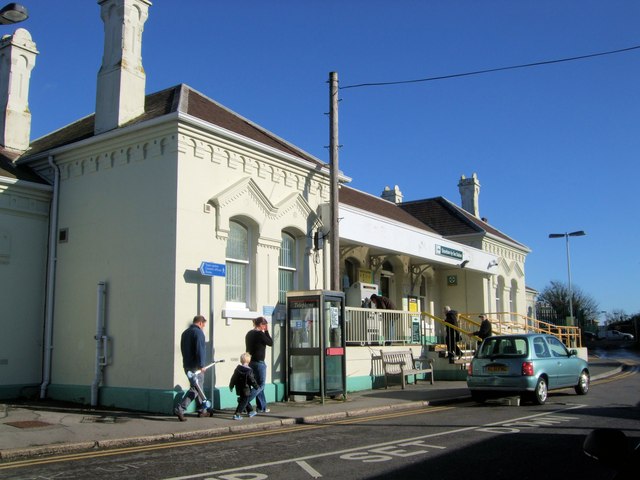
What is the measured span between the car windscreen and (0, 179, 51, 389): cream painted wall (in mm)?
10602

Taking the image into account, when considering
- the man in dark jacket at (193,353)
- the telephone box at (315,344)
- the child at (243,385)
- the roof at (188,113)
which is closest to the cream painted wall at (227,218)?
the telephone box at (315,344)

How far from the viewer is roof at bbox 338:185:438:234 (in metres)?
25.1

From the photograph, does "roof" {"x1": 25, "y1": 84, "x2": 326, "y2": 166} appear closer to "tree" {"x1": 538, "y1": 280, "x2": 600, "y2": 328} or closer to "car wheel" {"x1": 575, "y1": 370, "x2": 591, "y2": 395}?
"car wheel" {"x1": 575, "y1": 370, "x2": 591, "y2": 395}

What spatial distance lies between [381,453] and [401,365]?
9617mm

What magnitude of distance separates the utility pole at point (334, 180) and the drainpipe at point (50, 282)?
6.74 metres

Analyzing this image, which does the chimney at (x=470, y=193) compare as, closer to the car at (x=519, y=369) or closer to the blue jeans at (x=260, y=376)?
the car at (x=519, y=369)

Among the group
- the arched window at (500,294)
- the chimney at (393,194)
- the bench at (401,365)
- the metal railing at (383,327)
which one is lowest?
A: the bench at (401,365)

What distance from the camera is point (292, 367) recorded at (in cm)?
1524

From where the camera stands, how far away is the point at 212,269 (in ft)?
43.9

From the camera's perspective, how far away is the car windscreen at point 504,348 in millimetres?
14712

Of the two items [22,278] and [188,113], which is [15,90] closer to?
[22,278]

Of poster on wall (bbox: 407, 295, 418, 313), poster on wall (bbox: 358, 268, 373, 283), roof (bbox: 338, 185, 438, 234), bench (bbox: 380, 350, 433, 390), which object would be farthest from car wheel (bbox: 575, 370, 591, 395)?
roof (bbox: 338, 185, 438, 234)

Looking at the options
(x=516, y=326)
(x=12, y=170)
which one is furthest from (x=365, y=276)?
(x=12, y=170)

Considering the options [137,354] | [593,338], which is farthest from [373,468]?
Answer: [593,338]
